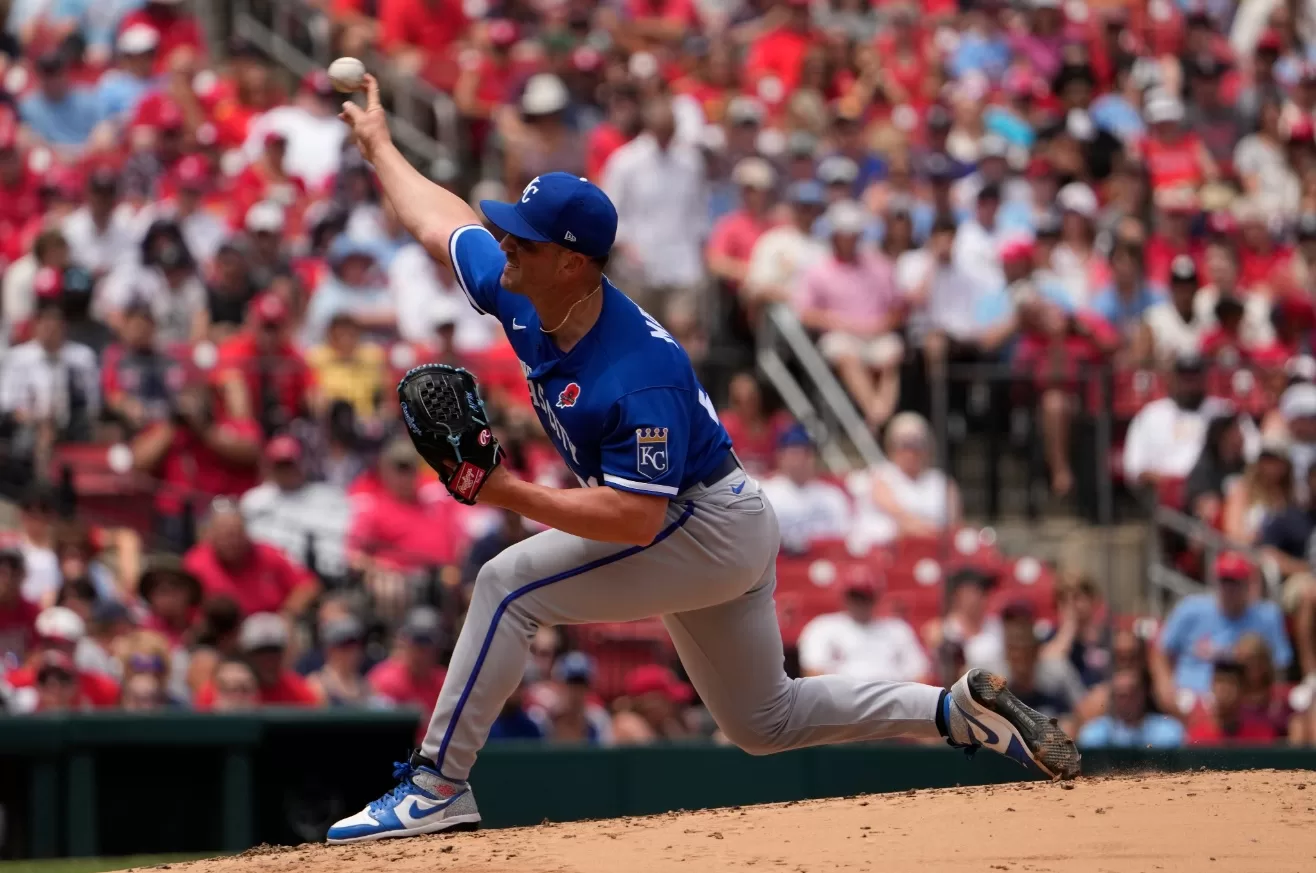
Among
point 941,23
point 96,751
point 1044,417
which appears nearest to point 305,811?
point 96,751

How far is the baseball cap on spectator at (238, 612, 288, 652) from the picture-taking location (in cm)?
934

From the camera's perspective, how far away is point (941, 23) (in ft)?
53.7

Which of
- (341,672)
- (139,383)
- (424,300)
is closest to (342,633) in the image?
(341,672)

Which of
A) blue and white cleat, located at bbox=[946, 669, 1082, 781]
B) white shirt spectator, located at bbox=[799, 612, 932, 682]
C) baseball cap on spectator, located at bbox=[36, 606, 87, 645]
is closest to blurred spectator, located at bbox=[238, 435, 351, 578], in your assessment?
baseball cap on spectator, located at bbox=[36, 606, 87, 645]

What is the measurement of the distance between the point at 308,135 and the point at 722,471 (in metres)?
8.36

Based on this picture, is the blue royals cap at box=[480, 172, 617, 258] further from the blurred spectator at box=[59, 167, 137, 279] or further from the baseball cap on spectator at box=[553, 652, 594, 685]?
the blurred spectator at box=[59, 167, 137, 279]

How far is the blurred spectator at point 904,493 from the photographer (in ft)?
37.1

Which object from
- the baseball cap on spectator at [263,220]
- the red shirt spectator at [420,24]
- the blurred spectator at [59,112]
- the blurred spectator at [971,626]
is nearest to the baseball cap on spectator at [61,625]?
the baseball cap on spectator at [263,220]

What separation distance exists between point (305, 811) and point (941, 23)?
9878 mm

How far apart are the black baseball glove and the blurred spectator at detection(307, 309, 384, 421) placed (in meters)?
5.77

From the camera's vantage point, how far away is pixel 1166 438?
38.2 ft

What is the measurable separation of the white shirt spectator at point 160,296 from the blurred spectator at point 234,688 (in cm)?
314

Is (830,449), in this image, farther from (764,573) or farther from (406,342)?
(764,573)

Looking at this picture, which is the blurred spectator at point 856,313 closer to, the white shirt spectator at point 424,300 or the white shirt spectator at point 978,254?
the white shirt spectator at point 978,254
